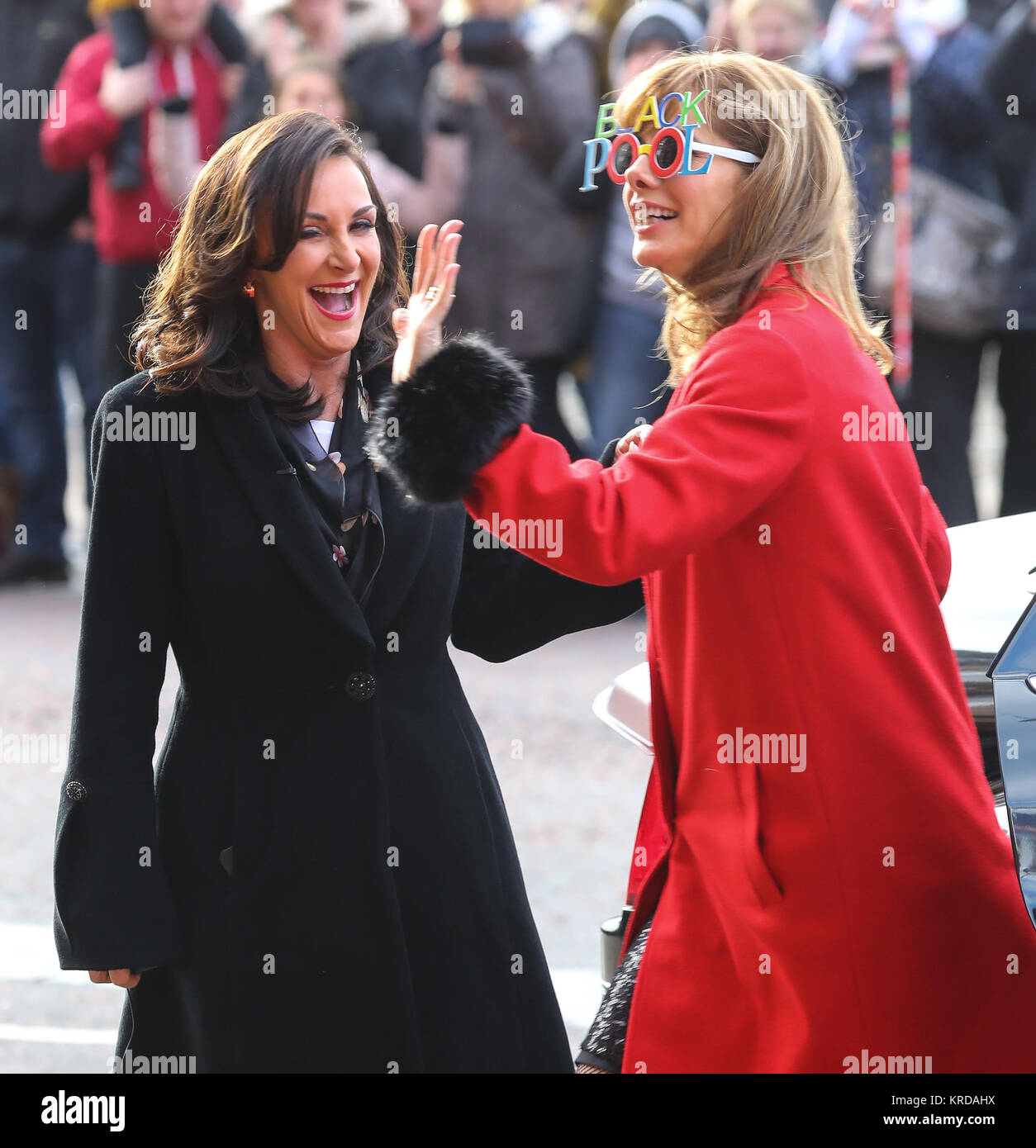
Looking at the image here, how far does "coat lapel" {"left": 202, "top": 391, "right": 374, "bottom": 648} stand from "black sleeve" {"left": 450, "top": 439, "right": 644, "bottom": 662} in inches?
11.8

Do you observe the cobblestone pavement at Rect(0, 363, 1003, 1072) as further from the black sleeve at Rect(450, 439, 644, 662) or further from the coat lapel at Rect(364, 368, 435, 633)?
the coat lapel at Rect(364, 368, 435, 633)

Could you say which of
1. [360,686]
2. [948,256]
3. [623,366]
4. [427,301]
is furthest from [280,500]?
[623,366]

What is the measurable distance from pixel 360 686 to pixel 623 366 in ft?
18.0

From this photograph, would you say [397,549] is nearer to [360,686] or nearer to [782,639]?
[360,686]

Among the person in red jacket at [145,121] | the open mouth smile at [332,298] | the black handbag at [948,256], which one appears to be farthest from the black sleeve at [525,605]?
the person in red jacket at [145,121]

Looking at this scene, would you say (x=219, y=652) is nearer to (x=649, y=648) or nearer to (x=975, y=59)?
(x=649, y=648)

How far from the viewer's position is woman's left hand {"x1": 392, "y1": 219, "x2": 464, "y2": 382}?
9.02ft

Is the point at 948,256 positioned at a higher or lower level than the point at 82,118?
lower

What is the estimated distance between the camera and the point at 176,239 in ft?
10.4

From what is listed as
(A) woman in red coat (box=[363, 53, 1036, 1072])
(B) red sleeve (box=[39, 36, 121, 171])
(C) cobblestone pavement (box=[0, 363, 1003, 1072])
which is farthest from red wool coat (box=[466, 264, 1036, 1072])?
(B) red sleeve (box=[39, 36, 121, 171])

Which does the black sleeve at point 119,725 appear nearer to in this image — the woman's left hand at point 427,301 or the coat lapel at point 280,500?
the coat lapel at point 280,500

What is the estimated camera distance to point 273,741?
9.69 feet

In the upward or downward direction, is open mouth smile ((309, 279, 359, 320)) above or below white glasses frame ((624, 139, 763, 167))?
below
